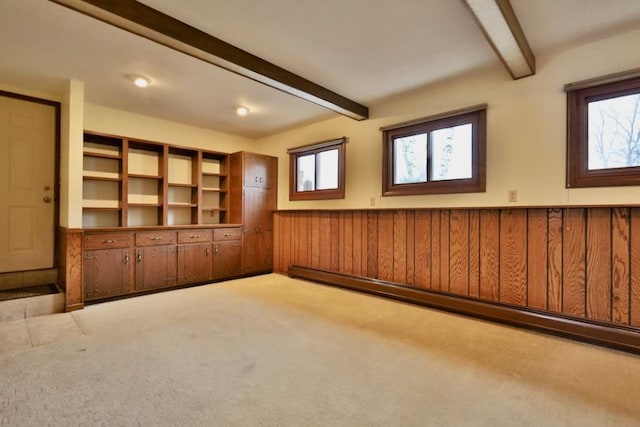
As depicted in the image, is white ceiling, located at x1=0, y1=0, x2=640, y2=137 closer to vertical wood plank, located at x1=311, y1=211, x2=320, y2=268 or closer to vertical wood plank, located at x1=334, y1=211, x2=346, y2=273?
vertical wood plank, located at x1=334, y1=211, x2=346, y2=273

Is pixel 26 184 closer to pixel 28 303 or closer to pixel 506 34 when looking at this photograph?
pixel 28 303

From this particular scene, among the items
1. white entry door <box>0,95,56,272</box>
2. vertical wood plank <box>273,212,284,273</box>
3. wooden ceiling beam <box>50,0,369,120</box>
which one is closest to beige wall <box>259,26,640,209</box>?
wooden ceiling beam <box>50,0,369,120</box>

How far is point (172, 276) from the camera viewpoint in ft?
13.6

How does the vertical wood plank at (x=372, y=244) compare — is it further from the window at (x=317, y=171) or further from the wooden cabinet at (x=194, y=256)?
the wooden cabinet at (x=194, y=256)

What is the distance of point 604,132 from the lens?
2.52 meters

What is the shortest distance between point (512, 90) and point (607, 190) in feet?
3.90

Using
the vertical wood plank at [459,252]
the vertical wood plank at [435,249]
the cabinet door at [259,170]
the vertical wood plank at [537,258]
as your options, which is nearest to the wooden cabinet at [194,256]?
the cabinet door at [259,170]

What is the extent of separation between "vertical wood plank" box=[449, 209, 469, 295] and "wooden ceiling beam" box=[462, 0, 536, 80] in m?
1.38

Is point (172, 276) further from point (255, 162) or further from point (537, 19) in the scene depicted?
point (537, 19)

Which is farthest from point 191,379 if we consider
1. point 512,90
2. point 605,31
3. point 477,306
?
point 605,31

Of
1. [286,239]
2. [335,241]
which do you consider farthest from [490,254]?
[286,239]

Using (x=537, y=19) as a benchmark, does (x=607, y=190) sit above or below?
below

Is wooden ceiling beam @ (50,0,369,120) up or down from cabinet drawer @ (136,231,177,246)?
up

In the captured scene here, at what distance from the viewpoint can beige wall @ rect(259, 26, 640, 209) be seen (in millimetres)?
2496
